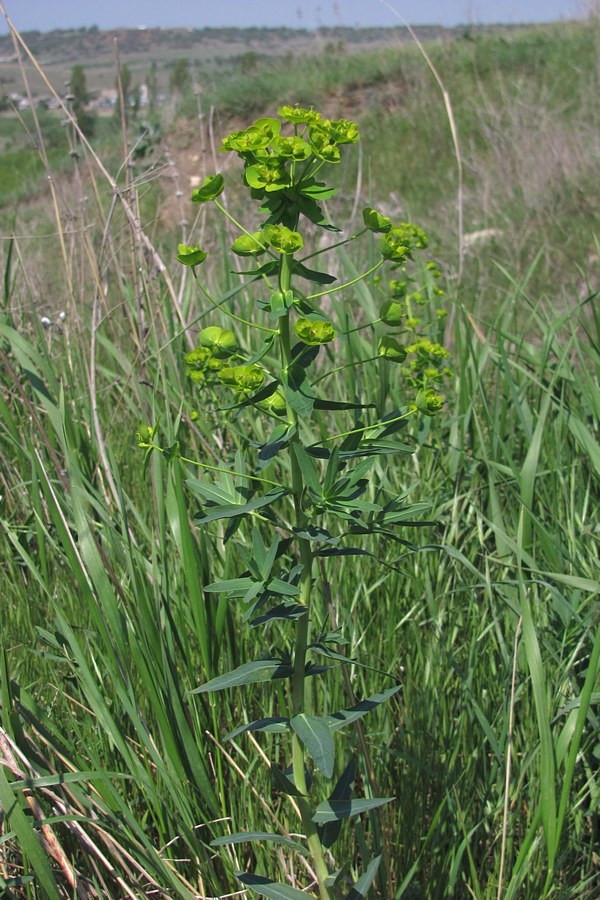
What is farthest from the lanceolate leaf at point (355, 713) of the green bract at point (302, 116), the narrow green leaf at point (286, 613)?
the green bract at point (302, 116)

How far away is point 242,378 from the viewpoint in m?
0.81

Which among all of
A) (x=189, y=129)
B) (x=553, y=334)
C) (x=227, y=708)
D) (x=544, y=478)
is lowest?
(x=227, y=708)

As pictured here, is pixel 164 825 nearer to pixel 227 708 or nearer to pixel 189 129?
pixel 227 708

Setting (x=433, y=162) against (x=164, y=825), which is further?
(x=433, y=162)

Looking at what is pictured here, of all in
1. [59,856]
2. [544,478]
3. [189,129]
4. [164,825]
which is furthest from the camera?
[189,129]

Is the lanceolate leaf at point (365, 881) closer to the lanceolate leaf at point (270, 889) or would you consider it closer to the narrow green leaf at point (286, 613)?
the lanceolate leaf at point (270, 889)

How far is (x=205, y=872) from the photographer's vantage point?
1099mm

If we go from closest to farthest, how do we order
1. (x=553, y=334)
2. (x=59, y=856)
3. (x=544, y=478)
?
1. (x=59, y=856)
2. (x=544, y=478)
3. (x=553, y=334)

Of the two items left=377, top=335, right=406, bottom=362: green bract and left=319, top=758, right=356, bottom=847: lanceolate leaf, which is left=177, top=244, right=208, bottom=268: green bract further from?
left=319, top=758, right=356, bottom=847: lanceolate leaf

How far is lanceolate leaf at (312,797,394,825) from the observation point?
2.78 feet

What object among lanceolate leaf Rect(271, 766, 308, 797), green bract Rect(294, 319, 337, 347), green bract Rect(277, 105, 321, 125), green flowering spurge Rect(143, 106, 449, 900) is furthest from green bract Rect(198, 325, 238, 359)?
lanceolate leaf Rect(271, 766, 308, 797)

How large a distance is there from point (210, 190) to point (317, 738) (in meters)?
0.53

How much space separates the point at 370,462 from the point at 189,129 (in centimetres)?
1215

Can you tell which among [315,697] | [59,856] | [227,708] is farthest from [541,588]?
[59,856]
